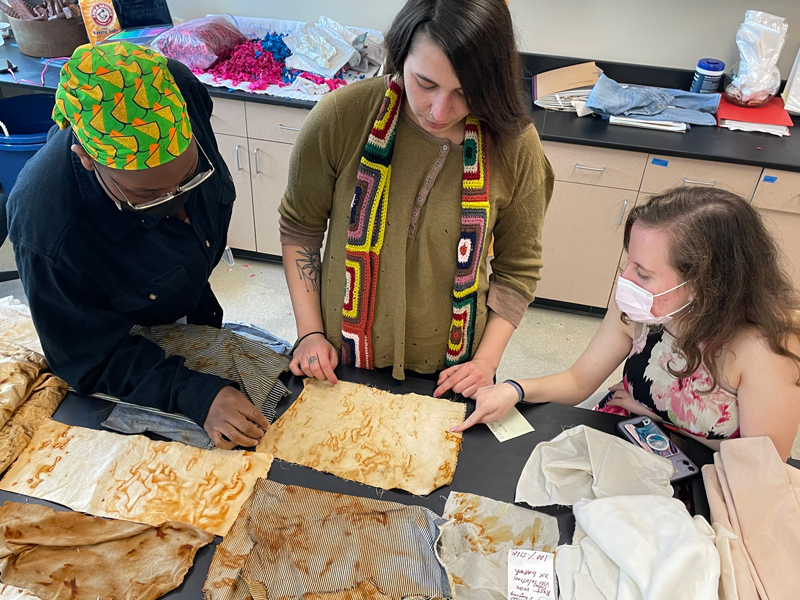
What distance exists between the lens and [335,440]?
3.81ft

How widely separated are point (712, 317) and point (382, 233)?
2.16ft

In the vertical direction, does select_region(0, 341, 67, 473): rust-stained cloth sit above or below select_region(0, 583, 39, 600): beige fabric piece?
above

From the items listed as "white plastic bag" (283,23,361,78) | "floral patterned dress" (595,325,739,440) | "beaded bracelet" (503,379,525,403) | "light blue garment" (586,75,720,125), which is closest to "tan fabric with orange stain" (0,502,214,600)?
"beaded bracelet" (503,379,525,403)

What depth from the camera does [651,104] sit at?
98.3 inches

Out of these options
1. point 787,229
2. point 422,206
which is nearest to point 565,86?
point 787,229

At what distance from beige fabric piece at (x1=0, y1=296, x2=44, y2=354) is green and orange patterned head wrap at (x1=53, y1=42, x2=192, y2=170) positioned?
583mm

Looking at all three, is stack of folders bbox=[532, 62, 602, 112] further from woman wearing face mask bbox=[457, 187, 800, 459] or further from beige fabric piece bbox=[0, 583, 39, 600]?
beige fabric piece bbox=[0, 583, 39, 600]

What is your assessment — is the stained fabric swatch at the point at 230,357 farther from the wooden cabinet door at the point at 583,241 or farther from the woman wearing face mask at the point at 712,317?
the wooden cabinet door at the point at 583,241

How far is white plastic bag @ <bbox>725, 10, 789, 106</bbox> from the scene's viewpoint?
2.41 metres

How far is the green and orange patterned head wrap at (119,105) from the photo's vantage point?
911mm

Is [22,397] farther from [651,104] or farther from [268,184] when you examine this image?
[651,104]

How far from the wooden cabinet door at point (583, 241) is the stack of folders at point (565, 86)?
35 cm

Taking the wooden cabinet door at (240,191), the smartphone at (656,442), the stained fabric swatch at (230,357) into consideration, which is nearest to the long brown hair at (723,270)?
the smartphone at (656,442)

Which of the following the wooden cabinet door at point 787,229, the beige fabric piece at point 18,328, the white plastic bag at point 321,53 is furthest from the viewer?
the white plastic bag at point 321,53
